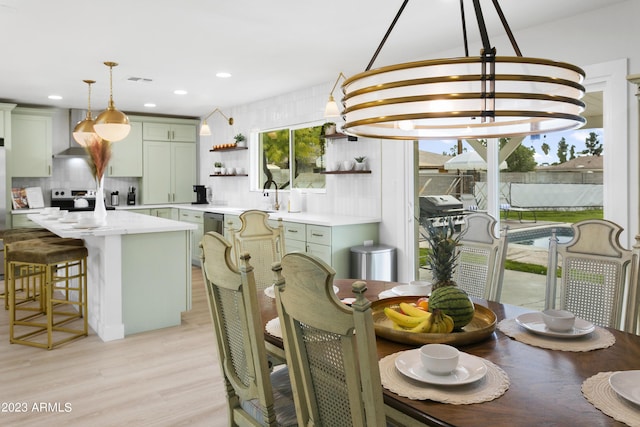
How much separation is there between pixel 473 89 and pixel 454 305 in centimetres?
79

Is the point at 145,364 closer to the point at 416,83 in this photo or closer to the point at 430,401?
the point at 430,401

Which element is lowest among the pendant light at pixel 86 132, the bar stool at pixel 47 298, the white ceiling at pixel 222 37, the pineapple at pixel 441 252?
the bar stool at pixel 47 298

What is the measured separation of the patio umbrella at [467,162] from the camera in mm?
4133

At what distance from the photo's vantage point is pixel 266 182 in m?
6.73

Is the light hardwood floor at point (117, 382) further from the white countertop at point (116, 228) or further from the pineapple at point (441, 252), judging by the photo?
the pineapple at point (441, 252)

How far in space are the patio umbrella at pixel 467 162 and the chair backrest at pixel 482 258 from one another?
1.43 m

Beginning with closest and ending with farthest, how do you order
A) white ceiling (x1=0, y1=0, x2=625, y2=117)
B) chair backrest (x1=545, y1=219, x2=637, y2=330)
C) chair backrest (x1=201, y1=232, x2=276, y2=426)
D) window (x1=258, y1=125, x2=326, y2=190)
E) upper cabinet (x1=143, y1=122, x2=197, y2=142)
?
chair backrest (x1=201, y1=232, x2=276, y2=426) → chair backrest (x1=545, y1=219, x2=637, y2=330) → white ceiling (x1=0, y1=0, x2=625, y2=117) → window (x1=258, y1=125, x2=326, y2=190) → upper cabinet (x1=143, y1=122, x2=197, y2=142)

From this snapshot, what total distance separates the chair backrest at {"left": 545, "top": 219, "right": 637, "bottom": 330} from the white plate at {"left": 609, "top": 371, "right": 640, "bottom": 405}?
2.81 ft

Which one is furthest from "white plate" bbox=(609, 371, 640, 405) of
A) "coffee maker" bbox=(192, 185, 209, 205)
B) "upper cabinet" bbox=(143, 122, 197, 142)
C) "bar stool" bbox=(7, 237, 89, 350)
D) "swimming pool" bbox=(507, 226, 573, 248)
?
"upper cabinet" bbox=(143, 122, 197, 142)

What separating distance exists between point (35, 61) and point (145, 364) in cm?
308

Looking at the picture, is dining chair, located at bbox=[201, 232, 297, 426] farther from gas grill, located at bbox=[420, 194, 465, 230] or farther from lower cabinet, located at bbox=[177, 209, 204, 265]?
lower cabinet, located at bbox=[177, 209, 204, 265]

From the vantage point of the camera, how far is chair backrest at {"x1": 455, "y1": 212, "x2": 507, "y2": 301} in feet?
8.52

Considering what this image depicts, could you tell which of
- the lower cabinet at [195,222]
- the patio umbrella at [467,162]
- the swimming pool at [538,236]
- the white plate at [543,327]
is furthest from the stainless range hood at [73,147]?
the white plate at [543,327]

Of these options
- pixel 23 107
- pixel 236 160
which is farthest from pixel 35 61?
pixel 236 160
